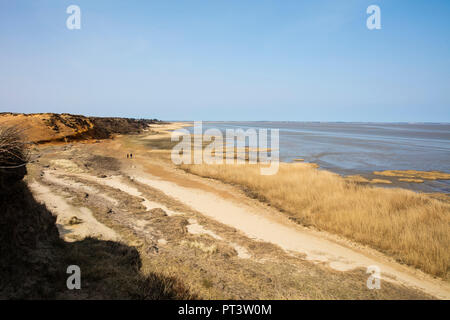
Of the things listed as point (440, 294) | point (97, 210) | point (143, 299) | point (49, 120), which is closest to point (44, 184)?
point (97, 210)

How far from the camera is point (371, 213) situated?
10914mm

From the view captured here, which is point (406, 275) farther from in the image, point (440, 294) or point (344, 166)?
point (344, 166)

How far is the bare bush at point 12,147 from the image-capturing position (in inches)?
188

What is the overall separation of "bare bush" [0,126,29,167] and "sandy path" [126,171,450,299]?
8.01 meters

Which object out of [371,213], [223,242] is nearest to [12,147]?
[223,242]

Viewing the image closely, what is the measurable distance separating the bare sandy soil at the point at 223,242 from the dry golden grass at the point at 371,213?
2.39 ft

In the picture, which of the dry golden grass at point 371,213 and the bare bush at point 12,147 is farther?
the dry golden grass at point 371,213

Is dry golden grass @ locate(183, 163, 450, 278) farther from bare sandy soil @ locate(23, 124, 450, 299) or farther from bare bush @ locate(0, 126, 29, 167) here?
bare bush @ locate(0, 126, 29, 167)

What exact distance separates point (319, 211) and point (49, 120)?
126ft

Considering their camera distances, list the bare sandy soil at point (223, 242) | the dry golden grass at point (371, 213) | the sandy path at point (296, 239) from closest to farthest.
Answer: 1. the bare sandy soil at point (223, 242)
2. the sandy path at point (296, 239)
3. the dry golden grass at point (371, 213)

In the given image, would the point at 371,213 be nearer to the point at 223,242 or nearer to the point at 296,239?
the point at 296,239

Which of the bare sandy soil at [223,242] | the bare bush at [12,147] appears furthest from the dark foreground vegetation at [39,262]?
the bare sandy soil at [223,242]

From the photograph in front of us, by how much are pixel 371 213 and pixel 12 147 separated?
12948 mm

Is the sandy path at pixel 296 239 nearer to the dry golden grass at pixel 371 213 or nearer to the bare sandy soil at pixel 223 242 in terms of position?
the bare sandy soil at pixel 223 242
